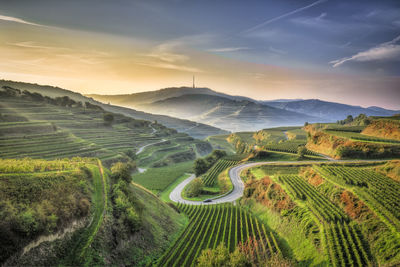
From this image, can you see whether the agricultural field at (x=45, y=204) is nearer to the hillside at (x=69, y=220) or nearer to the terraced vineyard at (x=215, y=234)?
the hillside at (x=69, y=220)

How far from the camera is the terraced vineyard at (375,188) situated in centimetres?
2236

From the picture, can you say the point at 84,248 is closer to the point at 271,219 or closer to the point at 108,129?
the point at 271,219

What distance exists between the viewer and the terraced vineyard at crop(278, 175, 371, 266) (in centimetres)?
1994

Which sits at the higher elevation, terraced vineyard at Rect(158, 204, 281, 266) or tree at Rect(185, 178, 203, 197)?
terraced vineyard at Rect(158, 204, 281, 266)

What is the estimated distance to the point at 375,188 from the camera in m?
27.9

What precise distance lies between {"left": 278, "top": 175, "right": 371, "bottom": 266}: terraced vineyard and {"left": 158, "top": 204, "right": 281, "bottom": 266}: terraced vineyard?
243 inches

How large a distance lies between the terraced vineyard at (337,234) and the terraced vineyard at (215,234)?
20.2 ft

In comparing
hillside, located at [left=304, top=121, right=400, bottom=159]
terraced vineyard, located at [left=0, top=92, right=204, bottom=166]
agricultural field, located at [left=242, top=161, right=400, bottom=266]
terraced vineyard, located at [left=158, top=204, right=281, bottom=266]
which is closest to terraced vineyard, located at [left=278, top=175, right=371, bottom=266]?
agricultural field, located at [left=242, top=161, right=400, bottom=266]

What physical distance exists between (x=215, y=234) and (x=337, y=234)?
17.3 m

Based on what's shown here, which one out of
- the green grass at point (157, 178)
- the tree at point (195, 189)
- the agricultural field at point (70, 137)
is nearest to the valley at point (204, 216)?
the tree at point (195, 189)

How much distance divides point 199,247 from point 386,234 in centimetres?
2240

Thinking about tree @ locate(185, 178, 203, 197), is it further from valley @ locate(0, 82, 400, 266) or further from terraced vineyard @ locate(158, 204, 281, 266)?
terraced vineyard @ locate(158, 204, 281, 266)

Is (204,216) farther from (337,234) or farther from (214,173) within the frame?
(214,173)

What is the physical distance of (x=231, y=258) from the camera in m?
16.3
